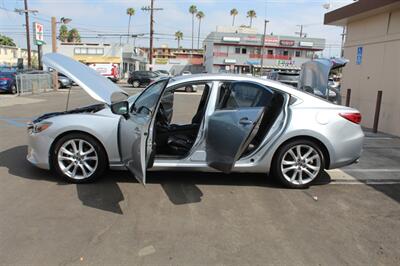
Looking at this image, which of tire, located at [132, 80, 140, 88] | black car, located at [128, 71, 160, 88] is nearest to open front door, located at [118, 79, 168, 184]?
black car, located at [128, 71, 160, 88]

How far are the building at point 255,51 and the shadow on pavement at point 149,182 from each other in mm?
60506

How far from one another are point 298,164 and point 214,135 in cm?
132

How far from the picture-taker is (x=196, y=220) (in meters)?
4.04

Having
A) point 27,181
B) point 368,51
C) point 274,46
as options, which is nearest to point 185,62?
point 274,46

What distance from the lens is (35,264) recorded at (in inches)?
122

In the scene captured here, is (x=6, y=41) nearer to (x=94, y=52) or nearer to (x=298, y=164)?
(x=94, y=52)

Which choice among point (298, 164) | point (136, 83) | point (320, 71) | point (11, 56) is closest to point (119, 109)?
point (298, 164)

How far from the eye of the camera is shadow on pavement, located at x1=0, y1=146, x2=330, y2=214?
180 inches

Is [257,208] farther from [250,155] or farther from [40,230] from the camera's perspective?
[40,230]

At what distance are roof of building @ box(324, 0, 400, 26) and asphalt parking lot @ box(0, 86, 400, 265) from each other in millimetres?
6051

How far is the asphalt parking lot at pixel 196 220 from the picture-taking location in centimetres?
332

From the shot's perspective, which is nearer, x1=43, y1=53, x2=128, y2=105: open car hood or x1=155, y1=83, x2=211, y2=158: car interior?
x1=43, y1=53, x2=128, y2=105: open car hood

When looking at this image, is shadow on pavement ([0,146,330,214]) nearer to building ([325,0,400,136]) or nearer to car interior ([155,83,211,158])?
car interior ([155,83,211,158])

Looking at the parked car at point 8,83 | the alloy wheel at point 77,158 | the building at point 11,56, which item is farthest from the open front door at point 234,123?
the building at point 11,56
